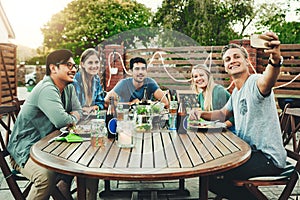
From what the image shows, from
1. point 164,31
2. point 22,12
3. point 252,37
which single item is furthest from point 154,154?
point 22,12

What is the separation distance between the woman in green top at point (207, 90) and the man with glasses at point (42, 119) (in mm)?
858

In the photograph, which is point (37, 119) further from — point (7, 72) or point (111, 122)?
point (7, 72)

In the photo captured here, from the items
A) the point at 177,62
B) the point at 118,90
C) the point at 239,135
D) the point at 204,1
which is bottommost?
the point at 239,135

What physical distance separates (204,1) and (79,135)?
686cm

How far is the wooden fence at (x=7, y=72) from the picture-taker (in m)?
5.89

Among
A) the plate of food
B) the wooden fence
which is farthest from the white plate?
the wooden fence

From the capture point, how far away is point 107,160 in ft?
3.98

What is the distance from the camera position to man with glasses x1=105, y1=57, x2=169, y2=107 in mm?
2361

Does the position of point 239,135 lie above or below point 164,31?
below

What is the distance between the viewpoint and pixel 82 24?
11688 millimetres

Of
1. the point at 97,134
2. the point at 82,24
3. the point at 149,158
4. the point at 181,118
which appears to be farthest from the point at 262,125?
the point at 82,24

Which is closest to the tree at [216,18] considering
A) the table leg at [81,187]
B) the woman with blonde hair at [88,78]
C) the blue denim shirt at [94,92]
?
the blue denim shirt at [94,92]

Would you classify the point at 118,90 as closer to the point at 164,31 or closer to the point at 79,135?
the point at 164,31

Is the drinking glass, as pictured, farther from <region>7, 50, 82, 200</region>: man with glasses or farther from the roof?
the roof
